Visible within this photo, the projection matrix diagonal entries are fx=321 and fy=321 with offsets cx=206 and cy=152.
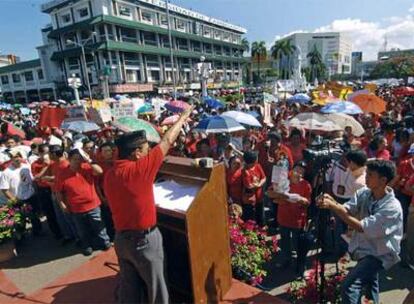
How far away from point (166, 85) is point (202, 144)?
44.2 meters

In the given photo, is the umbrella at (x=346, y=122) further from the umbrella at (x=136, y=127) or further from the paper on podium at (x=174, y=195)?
the paper on podium at (x=174, y=195)

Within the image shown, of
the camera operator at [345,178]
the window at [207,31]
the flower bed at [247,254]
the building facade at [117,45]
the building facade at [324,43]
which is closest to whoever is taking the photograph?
the flower bed at [247,254]

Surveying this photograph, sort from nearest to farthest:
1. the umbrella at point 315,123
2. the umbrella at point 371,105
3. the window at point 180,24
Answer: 1. the umbrella at point 315,123
2. the umbrella at point 371,105
3. the window at point 180,24

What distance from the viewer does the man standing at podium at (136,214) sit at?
8.71 ft

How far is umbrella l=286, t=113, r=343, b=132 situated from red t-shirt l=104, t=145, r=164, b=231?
4266 millimetres

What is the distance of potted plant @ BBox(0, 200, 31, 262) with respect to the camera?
5273 mm

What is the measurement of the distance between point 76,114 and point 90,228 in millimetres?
5402

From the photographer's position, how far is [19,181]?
19.4ft

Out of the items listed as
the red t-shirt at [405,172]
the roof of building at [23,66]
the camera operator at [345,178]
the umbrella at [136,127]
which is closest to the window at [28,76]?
the roof of building at [23,66]

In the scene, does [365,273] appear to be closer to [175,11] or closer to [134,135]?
[134,135]

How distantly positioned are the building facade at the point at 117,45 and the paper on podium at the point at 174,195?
117 feet

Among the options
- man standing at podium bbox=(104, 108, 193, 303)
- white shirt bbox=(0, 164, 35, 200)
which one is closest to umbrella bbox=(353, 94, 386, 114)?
man standing at podium bbox=(104, 108, 193, 303)

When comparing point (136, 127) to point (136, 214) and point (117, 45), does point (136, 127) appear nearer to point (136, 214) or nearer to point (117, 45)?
point (136, 214)

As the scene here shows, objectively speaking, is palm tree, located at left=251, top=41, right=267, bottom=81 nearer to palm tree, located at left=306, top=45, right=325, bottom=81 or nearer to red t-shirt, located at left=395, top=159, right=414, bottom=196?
palm tree, located at left=306, top=45, right=325, bottom=81
